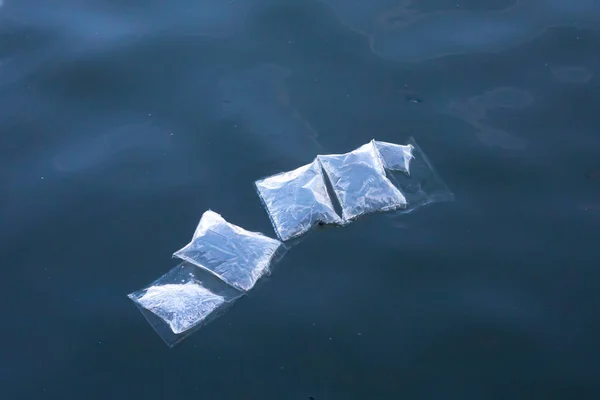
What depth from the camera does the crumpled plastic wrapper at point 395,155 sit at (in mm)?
2312

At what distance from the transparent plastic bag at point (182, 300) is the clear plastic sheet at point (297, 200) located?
0.27 m

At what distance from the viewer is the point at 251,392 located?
1812 millimetres

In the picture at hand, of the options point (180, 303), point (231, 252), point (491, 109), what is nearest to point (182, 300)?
point (180, 303)

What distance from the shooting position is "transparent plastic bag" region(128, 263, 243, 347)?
1934mm

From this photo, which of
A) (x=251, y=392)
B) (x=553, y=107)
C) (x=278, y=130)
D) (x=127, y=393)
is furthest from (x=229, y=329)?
(x=553, y=107)

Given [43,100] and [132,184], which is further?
[43,100]

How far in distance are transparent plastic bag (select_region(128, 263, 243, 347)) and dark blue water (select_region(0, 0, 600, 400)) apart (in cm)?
4

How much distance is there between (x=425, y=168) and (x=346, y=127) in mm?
328

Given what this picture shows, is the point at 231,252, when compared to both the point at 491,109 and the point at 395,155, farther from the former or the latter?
the point at 491,109

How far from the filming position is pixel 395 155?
233 cm

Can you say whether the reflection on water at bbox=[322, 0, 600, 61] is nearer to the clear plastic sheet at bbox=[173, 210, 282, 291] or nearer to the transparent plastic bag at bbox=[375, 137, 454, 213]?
the transparent plastic bag at bbox=[375, 137, 454, 213]

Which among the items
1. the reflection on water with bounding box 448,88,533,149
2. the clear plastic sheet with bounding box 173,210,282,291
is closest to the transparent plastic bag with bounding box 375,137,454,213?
the reflection on water with bounding box 448,88,533,149

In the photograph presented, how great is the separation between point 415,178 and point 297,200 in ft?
1.39

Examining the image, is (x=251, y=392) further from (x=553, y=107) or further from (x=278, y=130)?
(x=553, y=107)
